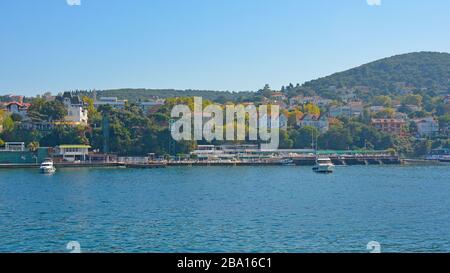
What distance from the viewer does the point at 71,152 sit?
83.0ft

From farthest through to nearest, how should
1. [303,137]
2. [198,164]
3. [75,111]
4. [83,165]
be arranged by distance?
[303,137] → [198,164] → [75,111] → [83,165]

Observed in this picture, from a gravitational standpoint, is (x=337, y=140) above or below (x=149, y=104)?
Answer: below

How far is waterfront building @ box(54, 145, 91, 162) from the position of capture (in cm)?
2492

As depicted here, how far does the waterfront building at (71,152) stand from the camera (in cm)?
2492

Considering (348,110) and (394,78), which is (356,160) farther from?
(348,110)

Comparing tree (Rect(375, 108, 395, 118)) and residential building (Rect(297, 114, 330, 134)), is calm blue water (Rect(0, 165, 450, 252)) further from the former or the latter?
tree (Rect(375, 108, 395, 118))

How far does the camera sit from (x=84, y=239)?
644cm

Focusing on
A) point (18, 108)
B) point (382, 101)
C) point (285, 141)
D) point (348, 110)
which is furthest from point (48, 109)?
point (382, 101)

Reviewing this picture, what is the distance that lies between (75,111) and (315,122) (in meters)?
13.7

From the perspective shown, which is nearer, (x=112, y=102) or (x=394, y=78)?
(x=112, y=102)
